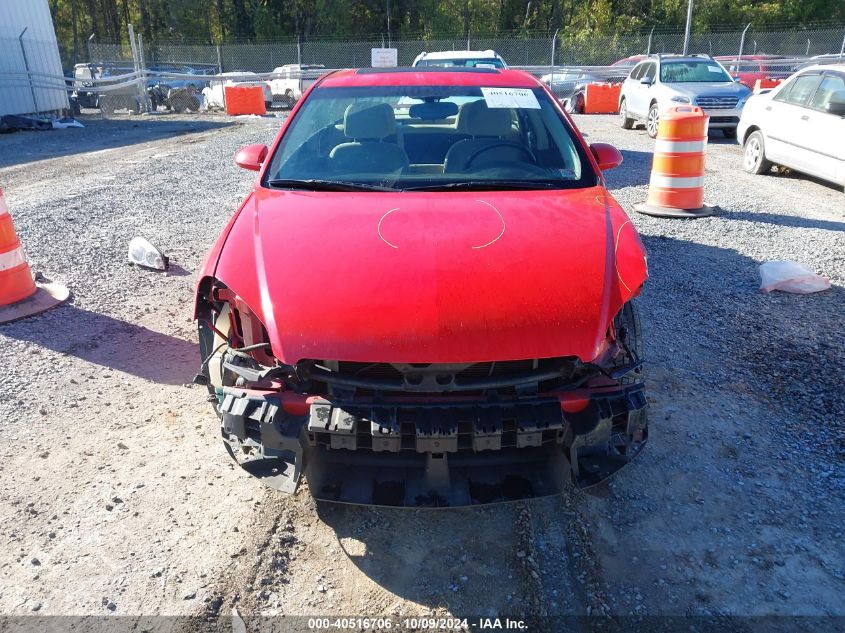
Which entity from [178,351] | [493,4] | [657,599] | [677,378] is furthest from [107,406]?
[493,4]

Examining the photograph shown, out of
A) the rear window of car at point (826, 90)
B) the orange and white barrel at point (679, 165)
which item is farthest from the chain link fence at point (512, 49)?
the orange and white barrel at point (679, 165)

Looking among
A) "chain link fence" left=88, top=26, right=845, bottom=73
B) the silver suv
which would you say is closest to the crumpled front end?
the silver suv

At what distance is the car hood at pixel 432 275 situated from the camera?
2395 millimetres

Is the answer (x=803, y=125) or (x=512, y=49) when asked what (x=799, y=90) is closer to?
(x=803, y=125)

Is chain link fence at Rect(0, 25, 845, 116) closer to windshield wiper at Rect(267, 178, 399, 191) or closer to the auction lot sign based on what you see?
the auction lot sign

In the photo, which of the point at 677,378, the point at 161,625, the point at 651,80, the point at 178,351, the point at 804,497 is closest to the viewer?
the point at 161,625

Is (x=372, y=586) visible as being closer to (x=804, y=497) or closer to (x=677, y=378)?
(x=804, y=497)

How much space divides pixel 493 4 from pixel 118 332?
44.6 meters

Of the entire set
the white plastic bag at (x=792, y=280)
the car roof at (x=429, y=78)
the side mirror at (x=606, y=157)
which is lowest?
the white plastic bag at (x=792, y=280)

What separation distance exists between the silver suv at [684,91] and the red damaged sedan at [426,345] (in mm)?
11625

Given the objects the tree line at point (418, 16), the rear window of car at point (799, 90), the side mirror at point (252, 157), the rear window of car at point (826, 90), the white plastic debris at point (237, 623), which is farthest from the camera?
the tree line at point (418, 16)

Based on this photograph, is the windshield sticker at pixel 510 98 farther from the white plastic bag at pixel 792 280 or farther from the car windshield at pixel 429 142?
the white plastic bag at pixel 792 280

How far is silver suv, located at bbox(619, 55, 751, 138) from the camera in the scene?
1350 cm

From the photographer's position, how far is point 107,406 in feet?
12.7
